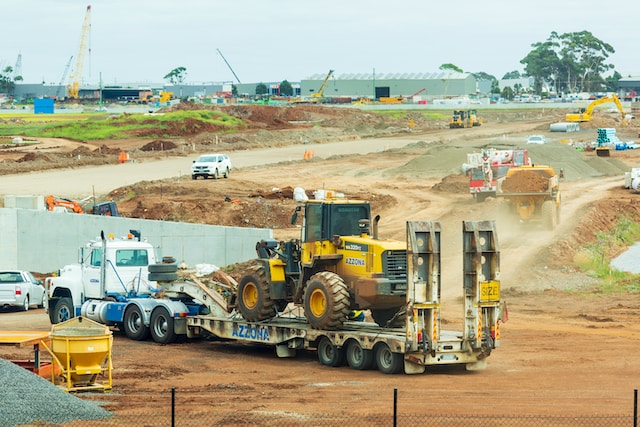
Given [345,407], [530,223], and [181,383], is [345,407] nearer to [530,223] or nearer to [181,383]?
[181,383]

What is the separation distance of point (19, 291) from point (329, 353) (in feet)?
50.3

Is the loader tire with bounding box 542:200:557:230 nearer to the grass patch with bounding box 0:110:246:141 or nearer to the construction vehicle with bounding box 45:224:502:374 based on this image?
the construction vehicle with bounding box 45:224:502:374

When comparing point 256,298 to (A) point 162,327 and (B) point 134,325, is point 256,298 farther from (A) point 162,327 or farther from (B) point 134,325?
(B) point 134,325

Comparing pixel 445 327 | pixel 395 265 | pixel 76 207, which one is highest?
pixel 395 265

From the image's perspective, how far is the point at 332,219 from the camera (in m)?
23.7

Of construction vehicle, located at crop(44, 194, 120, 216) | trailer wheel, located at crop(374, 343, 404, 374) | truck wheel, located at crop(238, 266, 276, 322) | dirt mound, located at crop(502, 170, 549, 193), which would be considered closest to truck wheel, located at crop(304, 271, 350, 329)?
trailer wheel, located at crop(374, 343, 404, 374)

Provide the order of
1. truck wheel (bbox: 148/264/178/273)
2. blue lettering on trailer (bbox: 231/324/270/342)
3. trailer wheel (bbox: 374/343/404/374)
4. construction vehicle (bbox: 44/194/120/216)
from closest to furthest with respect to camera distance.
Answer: trailer wheel (bbox: 374/343/404/374) < blue lettering on trailer (bbox: 231/324/270/342) < truck wheel (bbox: 148/264/178/273) < construction vehicle (bbox: 44/194/120/216)

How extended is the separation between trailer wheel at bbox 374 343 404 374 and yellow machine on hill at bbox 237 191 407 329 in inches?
36.7

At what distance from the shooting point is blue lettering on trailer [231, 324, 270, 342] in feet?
80.1

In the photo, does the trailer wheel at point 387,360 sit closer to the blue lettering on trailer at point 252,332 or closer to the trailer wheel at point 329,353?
the trailer wheel at point 329,353

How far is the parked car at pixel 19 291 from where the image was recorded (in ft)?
116

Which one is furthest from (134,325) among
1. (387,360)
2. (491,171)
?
(491,171)

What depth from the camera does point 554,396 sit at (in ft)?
64.3

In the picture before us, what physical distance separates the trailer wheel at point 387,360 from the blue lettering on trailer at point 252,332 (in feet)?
10.1
